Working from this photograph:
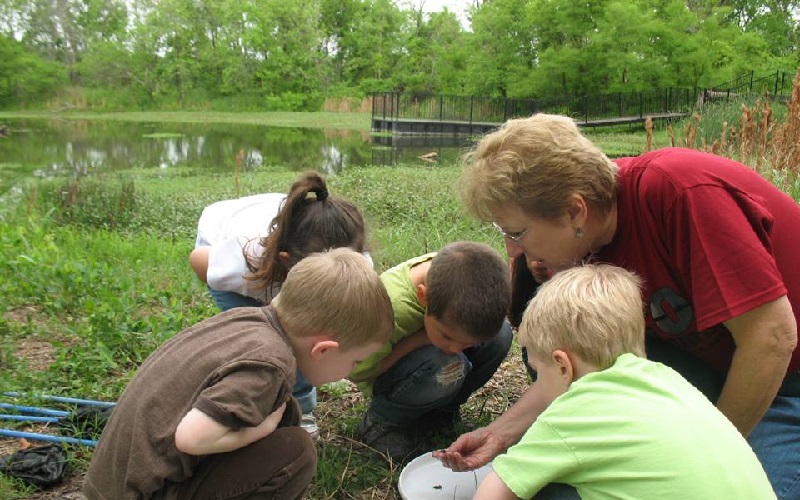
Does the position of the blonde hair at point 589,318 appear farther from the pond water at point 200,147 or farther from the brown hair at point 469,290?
the pond water at point 200,147

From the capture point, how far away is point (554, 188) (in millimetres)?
1809

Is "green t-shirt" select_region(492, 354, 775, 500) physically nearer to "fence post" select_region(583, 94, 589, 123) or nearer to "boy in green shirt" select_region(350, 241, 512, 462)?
"boy in green shirt" select_region(350, 241, 512, 462)

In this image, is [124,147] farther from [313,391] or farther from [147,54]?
[147,54]

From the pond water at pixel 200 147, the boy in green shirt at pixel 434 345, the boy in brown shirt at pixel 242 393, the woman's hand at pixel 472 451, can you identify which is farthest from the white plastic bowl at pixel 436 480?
the pond water at pixel 200 147

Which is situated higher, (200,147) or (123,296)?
(123,296)

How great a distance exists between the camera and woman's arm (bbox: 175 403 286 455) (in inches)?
57.4

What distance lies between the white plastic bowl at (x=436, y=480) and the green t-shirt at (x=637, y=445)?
613 mm

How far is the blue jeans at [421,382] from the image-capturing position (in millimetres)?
2242

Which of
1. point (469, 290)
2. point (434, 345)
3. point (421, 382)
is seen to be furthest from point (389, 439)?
point (469, 290)

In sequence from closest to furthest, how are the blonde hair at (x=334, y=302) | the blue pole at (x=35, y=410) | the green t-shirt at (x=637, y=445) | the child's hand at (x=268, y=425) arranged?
the green t-shirt at (x=637, y=445) < the child's hand at (x=268, y=425) < the blonde hair at (x=334, y=302) < the blue pole at (x=35, y=410)

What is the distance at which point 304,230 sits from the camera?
95.7 inches

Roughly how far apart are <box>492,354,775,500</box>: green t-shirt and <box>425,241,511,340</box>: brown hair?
25.4 inches

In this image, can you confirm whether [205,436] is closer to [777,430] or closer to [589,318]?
[589,318]

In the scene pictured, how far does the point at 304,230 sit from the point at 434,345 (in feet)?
1.91
